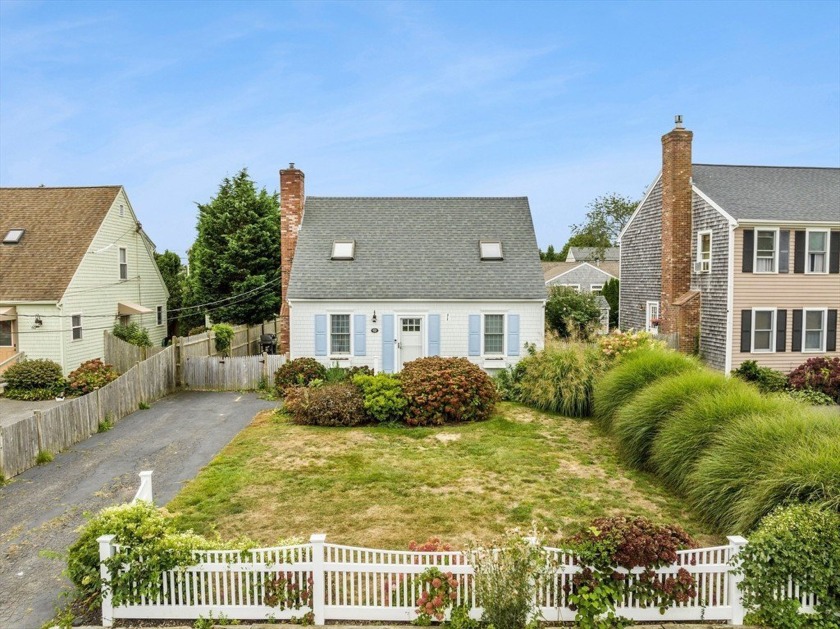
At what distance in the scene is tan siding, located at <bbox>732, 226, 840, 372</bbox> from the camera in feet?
59.3

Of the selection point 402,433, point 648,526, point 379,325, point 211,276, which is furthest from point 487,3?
point 211,276

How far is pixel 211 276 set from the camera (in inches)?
1003

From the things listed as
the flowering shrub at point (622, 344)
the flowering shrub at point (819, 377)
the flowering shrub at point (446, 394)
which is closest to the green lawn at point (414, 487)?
the flowering shrub at point (446, 394)

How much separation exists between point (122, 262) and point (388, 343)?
12.5 metres

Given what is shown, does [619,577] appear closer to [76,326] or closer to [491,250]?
[491,250]

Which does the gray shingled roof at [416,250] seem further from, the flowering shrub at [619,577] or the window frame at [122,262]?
the flowering shrub at [619,577]

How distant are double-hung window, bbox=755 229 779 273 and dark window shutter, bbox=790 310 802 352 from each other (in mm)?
1810

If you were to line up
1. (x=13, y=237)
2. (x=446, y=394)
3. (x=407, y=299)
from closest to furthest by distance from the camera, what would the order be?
(x=446, y=394)
(x=407, y=299)
(x=13, y=237)

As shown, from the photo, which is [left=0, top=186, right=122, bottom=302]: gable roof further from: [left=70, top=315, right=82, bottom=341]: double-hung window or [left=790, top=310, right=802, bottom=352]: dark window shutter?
[left=790, top=310, right=802, bottom=352]: dark window shutter

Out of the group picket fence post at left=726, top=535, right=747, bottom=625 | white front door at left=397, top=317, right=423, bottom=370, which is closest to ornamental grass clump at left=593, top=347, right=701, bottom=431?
picket fence post at left=726, top=535, right=747, bottom=625

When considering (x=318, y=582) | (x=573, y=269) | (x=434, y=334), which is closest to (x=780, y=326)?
(x=434, y=334)

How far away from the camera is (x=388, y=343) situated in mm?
17906

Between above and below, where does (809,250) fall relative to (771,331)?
above

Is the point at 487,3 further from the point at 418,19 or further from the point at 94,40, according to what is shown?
the point at 94,40
